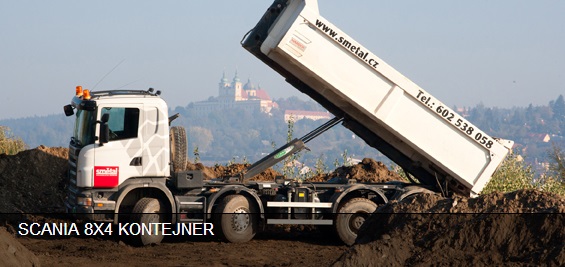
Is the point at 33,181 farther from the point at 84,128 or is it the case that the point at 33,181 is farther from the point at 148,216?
the point at 148,216

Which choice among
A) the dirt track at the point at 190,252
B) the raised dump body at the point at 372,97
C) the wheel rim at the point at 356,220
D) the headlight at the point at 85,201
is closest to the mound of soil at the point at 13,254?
the dirt track at the point at 190,252

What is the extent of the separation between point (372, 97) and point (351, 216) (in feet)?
8.13

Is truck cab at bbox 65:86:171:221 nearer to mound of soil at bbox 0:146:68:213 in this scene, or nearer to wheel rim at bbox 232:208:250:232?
wheel rim at bbox 232:208:250:232

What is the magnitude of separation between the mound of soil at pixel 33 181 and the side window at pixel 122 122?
17.3ft

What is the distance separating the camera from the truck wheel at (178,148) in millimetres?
19219

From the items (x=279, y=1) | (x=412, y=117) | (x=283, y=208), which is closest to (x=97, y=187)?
(x=283, y=208)

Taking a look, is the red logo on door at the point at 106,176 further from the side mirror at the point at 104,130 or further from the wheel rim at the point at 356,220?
the wheel rim at the point at 356,220

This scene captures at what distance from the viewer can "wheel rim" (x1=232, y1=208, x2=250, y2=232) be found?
1927 cm

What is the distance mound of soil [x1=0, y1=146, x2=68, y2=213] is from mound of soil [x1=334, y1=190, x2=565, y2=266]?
11306 mm

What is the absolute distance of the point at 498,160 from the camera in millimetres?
19453

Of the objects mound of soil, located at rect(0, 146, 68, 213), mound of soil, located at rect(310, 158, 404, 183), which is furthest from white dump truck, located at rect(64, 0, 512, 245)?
mound of soil, located at rect(0, 146, 68, 213)

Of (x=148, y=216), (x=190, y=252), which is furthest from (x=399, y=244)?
(x=148, y=216)

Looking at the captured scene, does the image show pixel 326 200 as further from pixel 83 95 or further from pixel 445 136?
pixel 83 95

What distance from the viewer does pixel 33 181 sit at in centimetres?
2386
